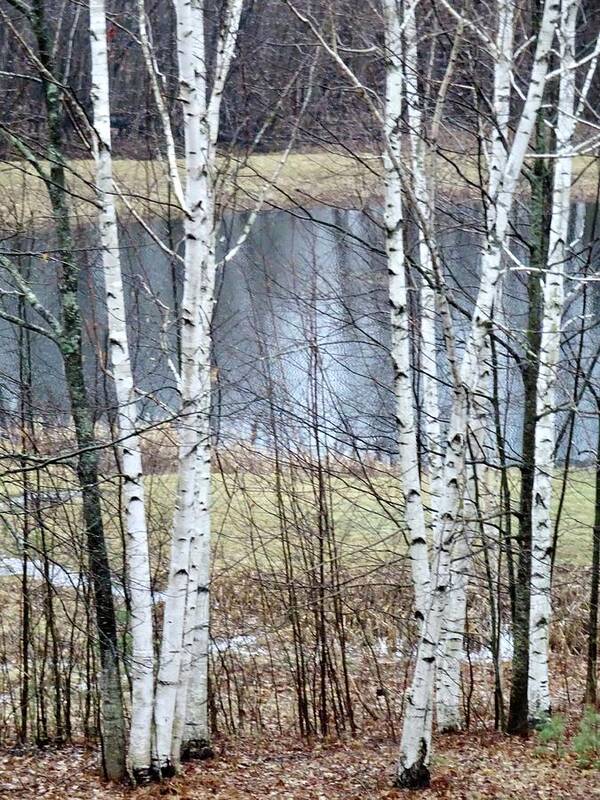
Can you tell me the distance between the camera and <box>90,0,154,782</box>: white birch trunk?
657 cm

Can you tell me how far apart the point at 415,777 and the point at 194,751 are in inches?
89.1

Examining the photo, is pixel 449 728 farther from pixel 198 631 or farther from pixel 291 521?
pixel 198 631

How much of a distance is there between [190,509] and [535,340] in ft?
12.2

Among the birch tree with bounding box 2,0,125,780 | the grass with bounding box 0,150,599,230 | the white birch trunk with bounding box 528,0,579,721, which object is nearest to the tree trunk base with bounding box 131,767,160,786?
the birch tree with bounding box 2,0,125,780

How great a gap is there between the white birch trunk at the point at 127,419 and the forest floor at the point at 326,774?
542 mm

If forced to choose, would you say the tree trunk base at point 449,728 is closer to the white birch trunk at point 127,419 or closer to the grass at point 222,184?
the white birch trunk at point 127,419

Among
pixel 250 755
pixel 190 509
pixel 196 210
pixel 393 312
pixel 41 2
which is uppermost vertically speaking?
pixel 41 2

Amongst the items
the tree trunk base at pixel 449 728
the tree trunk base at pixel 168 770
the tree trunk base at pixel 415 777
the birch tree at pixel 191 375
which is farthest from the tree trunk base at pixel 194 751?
the tree trunk base at pixel 449 728

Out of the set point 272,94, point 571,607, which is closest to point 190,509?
point 272,94

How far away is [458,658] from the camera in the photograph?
931cm

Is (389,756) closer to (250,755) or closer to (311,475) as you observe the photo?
(250,755)

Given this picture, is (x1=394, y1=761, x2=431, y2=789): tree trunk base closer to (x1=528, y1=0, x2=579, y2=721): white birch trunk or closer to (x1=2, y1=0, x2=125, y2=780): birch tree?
(x1=528, y1=0, x2=579, y2=721): white birch trunk

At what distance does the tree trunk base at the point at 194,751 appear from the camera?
27.7 ft

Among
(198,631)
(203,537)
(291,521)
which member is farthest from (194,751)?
(291,521)
